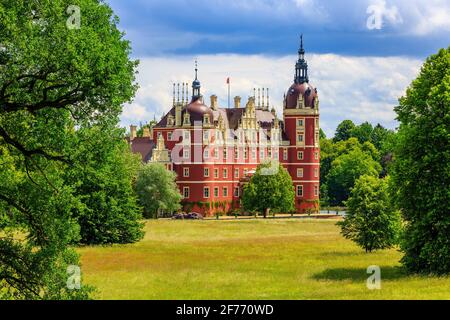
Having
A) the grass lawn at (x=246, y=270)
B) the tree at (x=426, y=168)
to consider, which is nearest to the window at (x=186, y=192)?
the grass lawn at (x=246, y=270)

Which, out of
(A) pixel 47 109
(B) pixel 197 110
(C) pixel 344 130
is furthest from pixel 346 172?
(A) pixel 47 109

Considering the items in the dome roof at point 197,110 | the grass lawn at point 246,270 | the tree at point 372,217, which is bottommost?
the grass lawn at point 246,270

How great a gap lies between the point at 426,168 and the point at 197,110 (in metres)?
75.1

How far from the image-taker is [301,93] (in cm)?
11519

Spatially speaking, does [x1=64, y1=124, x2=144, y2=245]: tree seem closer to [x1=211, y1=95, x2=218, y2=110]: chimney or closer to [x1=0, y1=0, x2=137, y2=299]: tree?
[x1=0, y1=0, x2=137, y2=299]: tree

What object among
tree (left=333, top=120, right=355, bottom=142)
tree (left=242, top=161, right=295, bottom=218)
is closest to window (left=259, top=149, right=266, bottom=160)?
tree (left=242, top=161, right=295, bottom=218)

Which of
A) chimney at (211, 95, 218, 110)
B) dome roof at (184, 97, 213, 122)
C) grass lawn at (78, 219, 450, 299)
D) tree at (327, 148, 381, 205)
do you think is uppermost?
chimney at (211, 95, 218, 110)

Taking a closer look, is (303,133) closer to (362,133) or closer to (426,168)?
(362,133)

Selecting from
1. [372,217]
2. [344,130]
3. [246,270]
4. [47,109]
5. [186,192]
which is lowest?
[246,270]

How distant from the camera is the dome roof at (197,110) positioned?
360 ft

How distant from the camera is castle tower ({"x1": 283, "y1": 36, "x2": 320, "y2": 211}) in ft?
379

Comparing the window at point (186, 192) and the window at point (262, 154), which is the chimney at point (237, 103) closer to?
the window at point (262, 154)

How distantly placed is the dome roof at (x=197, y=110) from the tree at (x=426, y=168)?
72.4 metres
